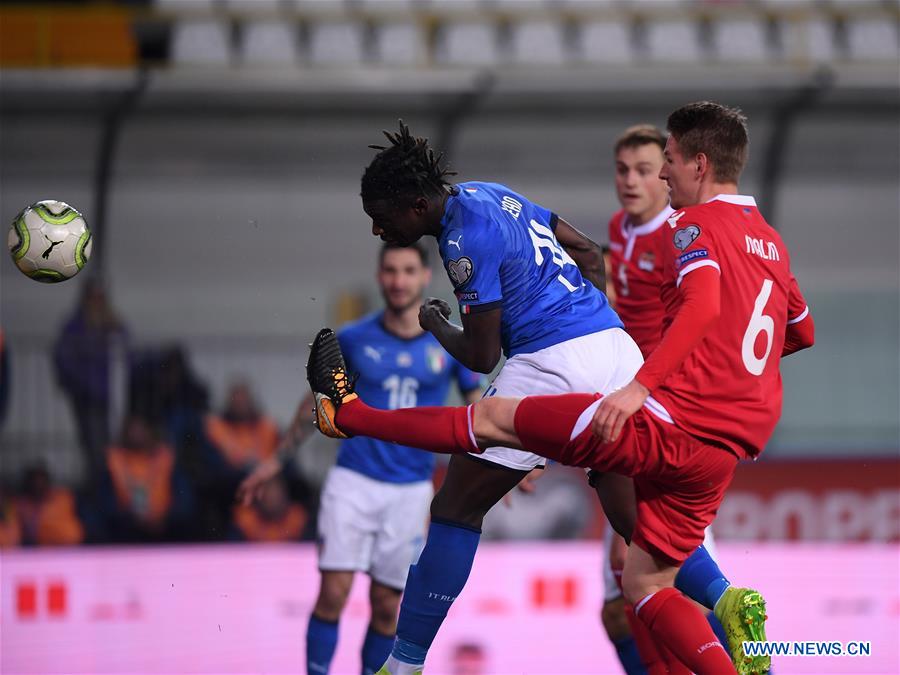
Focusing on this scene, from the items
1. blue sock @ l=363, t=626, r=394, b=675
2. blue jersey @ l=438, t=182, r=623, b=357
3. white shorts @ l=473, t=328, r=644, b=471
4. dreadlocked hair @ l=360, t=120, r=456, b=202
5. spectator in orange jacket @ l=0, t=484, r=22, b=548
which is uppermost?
dreadlocked hair @ l=360, t=120, r=456, b=202

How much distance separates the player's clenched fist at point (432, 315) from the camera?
14.2 feet

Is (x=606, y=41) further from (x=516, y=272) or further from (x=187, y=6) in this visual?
(x=516, y=272)

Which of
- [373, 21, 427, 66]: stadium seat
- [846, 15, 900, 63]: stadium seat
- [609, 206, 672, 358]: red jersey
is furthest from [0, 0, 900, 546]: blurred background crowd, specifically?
[609, 206, 672, 358]: red jersey

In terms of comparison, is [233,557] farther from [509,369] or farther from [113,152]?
[113,152]

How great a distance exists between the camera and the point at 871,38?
1438 centimetres

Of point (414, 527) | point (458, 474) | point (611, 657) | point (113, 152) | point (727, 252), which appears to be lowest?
point (611, 657)

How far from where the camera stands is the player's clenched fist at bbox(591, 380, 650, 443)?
3.70 meters

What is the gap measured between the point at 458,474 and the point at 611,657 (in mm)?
2361

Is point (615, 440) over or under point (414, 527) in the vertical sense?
over

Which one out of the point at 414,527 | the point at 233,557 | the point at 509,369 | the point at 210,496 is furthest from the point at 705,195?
the point at 210,496

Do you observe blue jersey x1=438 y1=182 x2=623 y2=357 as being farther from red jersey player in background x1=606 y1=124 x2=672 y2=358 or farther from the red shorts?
red jersey player in background x1=606 y1=124 x2=672 y2=358

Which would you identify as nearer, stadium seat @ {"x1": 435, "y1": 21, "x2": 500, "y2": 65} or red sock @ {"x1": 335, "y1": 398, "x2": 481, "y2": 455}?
red sock @ {"x1": 335, "y1": 398, "x2": 481, "y2": 455}

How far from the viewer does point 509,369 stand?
427 centimetres

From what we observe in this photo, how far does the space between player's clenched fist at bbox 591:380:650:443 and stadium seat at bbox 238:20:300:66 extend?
10690 mm
